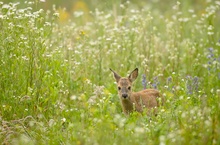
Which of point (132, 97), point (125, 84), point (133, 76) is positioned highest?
point (133, 76)

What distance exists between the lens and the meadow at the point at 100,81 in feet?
23.3

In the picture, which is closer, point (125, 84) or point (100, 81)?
point (125, 84)

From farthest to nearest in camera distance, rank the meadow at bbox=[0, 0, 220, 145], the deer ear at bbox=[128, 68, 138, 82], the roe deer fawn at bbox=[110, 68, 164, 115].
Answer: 1. the deer ear at bbox=[128, 68, 138, 82]
2. the roe deer fawn at bbox=[110, 68, 164, 115]
3. the meadow at bbox=[0, 0, 220, 145]

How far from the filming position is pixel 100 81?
36.2 ft

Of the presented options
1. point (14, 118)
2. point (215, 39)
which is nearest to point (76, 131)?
point (14, 118)

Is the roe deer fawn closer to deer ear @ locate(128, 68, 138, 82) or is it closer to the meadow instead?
deer ear @ locate(128, 68, 138, 82)

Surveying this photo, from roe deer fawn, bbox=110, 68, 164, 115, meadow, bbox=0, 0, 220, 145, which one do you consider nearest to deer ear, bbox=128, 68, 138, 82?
roe deer fawn, bbox=110, 68, 164, 115

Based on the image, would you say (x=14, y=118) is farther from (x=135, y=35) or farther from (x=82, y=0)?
(x=82, y=0)

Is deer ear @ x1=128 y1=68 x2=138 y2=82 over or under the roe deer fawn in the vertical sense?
over

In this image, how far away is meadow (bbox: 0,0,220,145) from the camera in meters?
7.09

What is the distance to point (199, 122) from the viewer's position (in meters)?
7.05

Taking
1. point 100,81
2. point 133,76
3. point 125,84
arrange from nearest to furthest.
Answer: point 125,84 → point 133,76 → point 100,81

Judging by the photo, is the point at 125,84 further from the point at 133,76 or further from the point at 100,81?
the point at 100,81

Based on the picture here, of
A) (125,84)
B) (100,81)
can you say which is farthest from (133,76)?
(100,81)
